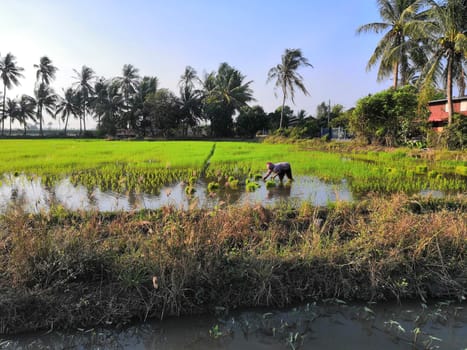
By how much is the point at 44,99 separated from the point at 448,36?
128ft

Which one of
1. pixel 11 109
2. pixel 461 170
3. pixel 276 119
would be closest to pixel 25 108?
pixel 11 109

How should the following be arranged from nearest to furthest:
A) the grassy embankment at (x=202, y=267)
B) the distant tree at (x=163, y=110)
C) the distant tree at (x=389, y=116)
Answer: the grassy embankment at (x=202, y=267) < the distant tree at (x=389, y=116) < the distant tree at (x=163, y=110)

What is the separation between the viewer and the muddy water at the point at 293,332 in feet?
7.50

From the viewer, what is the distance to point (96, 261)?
2.79 meters

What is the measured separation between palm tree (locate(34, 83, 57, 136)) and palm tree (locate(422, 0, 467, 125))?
3797 cm

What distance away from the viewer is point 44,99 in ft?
121

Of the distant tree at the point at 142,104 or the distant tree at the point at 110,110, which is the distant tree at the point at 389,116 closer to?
the distant tree at the point at 142,104

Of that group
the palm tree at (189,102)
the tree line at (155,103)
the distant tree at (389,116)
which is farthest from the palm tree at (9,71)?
the distant tree at (389,116)

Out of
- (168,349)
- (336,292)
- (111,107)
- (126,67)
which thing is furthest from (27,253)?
(126,67)

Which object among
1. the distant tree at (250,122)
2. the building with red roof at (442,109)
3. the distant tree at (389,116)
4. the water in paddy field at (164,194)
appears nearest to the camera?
the water in paddy field at (164,194)

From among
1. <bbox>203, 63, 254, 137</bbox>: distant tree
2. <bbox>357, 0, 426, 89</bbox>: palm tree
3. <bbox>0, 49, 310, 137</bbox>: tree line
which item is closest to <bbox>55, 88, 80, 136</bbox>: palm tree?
<bbox>0, 49, 310, 137</bbox>: tree line

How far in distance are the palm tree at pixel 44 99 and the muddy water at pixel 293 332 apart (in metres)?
41.3

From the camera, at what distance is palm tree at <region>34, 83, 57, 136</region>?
120 feet

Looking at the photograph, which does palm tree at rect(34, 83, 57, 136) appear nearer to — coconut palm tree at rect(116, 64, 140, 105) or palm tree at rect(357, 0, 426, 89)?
coconut palm tree at rect(116, 64, 140, 105)
